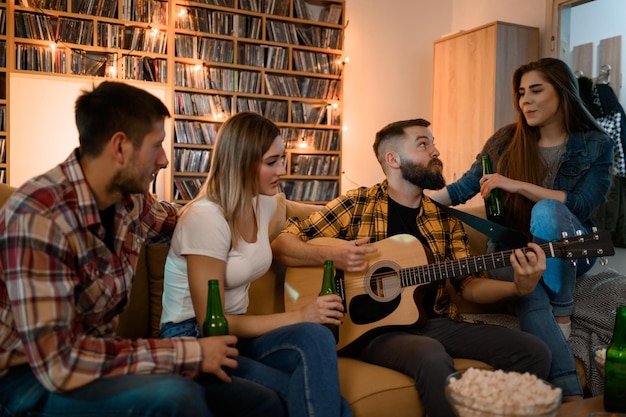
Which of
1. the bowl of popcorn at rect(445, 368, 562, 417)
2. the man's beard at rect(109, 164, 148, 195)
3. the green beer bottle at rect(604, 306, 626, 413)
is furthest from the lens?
the green beer bottle at rect(604, 306, 626, 413)

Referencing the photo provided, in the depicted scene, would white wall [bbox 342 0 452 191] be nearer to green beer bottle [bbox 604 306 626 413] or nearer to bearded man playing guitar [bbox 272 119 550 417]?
bearded man playing guitar [bbox 272 119 550 417]

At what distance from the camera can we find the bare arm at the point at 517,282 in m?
1.84

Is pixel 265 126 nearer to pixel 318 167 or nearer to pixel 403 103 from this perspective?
pixel 318 167

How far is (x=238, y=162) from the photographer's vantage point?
179 centimetres

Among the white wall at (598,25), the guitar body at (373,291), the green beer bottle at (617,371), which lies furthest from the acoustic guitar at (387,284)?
the white wall at (598,25)

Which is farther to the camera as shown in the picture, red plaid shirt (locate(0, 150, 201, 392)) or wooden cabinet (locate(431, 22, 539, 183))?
wooden cabinet (locate(431, 22, 539, 183))

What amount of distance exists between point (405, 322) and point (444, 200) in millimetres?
825

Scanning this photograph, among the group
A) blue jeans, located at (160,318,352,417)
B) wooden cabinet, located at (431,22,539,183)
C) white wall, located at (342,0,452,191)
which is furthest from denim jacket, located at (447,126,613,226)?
white wall, located at (342,0,452,191)

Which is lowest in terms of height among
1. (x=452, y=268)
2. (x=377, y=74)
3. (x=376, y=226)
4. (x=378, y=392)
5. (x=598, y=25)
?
(x=378, y=392)

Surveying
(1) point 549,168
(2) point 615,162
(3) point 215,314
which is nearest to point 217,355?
(3) point 215,314

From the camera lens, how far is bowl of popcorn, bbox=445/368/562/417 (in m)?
1.17

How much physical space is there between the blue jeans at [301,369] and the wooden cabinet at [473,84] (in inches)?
145

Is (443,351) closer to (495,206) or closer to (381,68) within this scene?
(495,206)

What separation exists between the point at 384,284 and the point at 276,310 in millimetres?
426
